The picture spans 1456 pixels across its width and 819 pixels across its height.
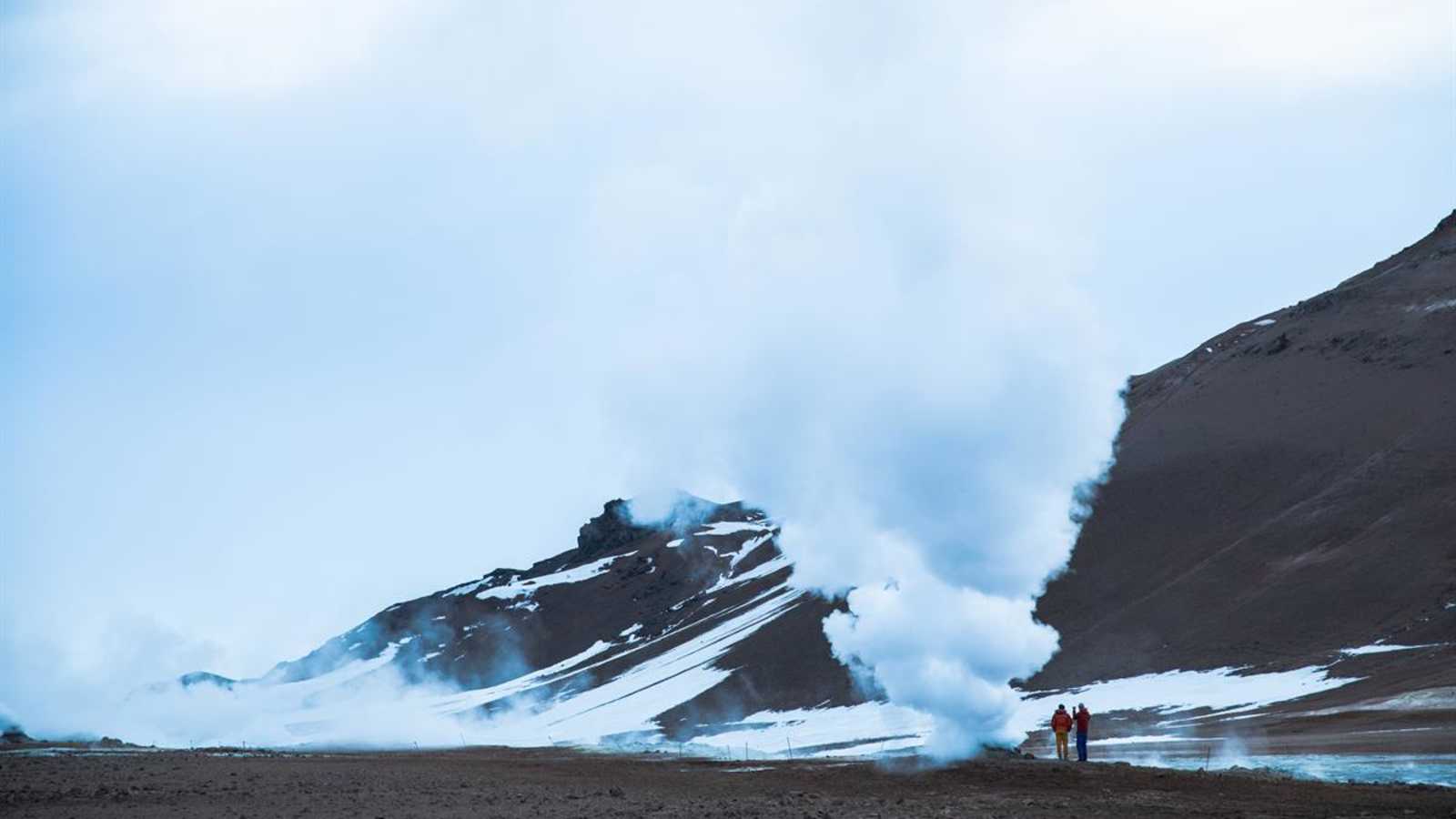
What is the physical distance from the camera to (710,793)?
4494 centimetres

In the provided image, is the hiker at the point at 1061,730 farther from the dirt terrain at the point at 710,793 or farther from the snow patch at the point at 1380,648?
the snow patch at the point at 1380,648

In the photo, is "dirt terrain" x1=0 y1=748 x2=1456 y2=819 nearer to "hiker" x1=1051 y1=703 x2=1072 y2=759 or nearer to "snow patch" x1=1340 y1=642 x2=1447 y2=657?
"hiker" x1=1051 y1=703 x2=1072 y2=759

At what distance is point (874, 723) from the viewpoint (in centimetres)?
10700

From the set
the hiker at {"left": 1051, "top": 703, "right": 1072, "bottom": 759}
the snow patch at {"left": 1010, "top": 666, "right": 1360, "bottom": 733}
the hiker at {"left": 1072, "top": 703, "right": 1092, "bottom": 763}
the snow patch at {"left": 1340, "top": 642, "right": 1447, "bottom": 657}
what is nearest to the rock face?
the snow patch at {"left": 1340, "top": 642, "right": 1447, "bottom": 657}

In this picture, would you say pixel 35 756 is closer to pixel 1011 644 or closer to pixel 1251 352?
pixel 1011 644

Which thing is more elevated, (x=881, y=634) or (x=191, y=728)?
(x=191, y=728)

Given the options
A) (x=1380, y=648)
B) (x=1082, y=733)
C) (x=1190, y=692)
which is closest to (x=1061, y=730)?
(x=1082, y=733)

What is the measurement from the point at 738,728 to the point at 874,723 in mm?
19895

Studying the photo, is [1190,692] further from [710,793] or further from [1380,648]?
[710,793]

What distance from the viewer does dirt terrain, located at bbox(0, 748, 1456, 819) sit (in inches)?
1428

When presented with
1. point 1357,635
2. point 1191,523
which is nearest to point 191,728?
point 1191,523

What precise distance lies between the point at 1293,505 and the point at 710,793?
101597mm

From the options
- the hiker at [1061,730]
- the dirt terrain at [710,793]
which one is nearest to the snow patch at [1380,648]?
the hiker at [1061,730]

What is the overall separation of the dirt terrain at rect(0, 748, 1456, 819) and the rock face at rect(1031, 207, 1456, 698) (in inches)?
1619
